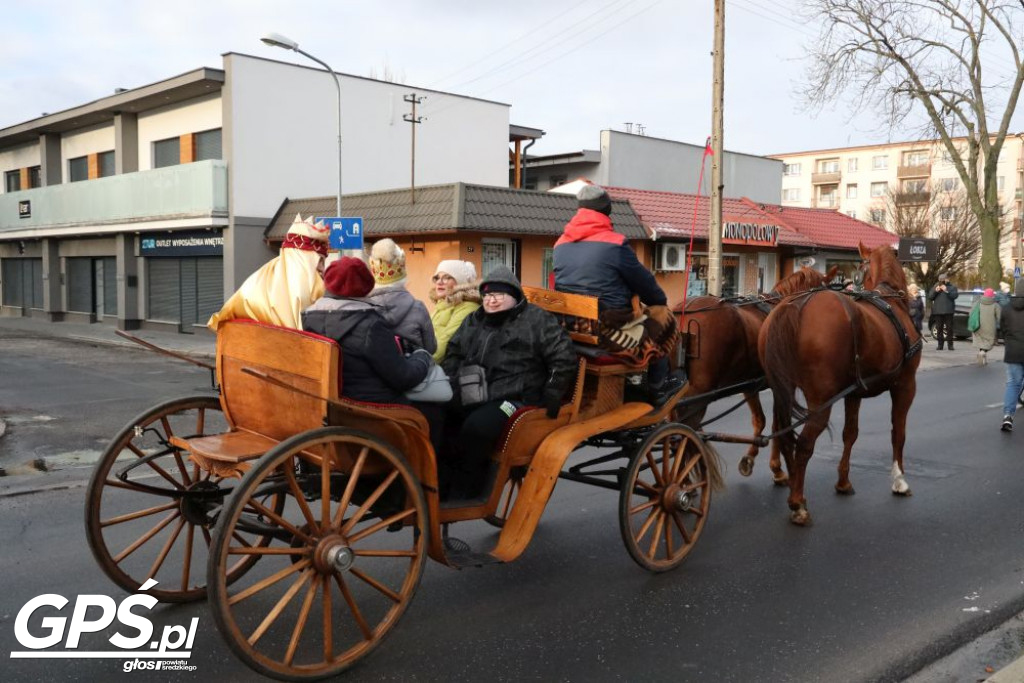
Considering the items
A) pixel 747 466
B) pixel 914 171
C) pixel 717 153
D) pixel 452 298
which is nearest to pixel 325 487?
pixel 452 298

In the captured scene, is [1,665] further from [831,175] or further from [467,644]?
[831,175]

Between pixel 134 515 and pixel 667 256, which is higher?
pixel 667 256

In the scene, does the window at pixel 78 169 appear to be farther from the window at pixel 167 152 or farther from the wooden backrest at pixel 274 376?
the wooden backrest at pixel 274 376

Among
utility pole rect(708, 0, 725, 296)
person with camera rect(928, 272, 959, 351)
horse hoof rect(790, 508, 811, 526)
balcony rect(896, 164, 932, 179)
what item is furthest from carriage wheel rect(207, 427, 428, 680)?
balcony rect(896, 164, 932, 179)

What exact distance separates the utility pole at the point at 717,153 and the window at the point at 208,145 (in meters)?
14.9

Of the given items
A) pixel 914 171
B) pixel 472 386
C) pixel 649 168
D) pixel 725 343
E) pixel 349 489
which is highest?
pixel 914 171

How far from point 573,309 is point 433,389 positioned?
3.87 feet

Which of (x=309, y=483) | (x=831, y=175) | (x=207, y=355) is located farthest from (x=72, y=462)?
(x=831, y=175)

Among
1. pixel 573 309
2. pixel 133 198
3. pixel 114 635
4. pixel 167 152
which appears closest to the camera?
pixel 114 635

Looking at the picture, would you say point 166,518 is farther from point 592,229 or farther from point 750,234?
point 750,234

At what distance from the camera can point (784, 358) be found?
21.7 feet

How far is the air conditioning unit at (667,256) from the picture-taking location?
24.7 meters

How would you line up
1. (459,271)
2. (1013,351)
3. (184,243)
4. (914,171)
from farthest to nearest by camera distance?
(914,171) < (184,243) < (1013,351) < (459,271)

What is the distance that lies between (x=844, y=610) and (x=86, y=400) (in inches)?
456
